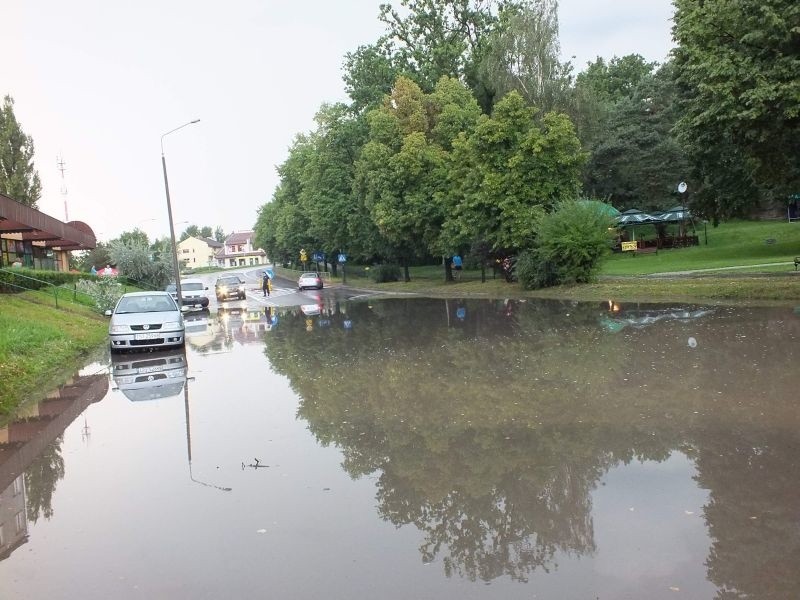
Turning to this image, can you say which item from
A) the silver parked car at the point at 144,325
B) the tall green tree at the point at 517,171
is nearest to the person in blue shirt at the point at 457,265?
the tall green tree at the point at 517,171

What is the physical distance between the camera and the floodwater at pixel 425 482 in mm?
4559

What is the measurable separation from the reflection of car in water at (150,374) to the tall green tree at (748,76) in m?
16.1

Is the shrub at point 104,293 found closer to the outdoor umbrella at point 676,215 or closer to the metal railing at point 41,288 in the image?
the metal railing at point 41,288

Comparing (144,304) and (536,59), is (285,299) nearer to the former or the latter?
(536,59)

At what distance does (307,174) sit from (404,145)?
20524 mm

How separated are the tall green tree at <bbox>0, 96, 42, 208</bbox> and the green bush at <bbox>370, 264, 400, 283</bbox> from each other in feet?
84.9

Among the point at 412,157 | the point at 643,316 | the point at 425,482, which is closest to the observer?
the point at 425,482

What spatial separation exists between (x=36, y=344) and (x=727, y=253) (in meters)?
37.2

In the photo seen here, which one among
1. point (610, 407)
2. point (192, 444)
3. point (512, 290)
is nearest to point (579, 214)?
point (512, 290)

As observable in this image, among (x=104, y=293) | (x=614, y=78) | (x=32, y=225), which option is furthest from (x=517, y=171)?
(x=614, y=78)

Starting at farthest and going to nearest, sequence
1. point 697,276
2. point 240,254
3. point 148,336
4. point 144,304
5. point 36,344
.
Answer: point 240,254 → point 697,276 → point 144,304 → point 148,336 → point 36,344

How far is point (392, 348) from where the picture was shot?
638 inches

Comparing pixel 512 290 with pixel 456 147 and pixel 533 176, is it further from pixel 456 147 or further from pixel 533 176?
pixel 456 147

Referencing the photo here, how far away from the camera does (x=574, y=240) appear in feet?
102
